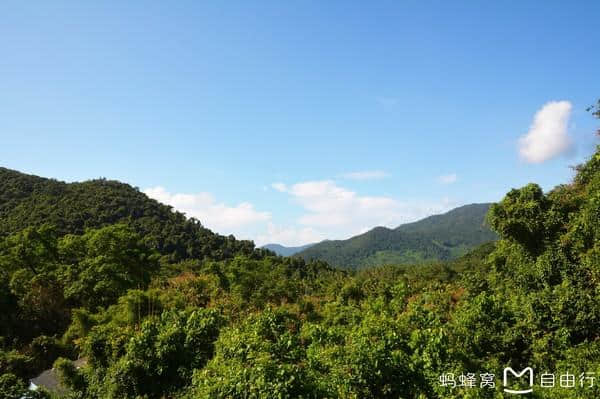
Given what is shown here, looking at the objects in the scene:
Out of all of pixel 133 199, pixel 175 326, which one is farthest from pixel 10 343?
pixel 133 199

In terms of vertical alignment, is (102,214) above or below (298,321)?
above

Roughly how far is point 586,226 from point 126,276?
65.1 ft

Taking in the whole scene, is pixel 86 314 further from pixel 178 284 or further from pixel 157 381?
pixel 157 381

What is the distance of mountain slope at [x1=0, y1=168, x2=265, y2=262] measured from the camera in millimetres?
39812

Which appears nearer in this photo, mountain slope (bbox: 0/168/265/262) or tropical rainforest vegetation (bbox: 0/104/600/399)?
tropical rainforest vegetation (bbox: 0/104/600/399)

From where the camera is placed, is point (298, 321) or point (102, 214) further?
point (102, 214)

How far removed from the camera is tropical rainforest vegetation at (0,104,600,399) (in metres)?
7.07

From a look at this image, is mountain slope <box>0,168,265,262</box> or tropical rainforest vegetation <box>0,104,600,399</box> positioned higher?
mountain slope <box>0,168,265,262</box>

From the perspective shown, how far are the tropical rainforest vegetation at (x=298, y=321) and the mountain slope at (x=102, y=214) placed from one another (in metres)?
17.5

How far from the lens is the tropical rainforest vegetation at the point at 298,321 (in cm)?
707

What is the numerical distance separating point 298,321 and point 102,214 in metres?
40.1

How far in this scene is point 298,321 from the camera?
15.8 meters

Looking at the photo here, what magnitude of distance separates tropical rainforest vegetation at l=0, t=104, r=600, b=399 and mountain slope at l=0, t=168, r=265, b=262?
17503 mm

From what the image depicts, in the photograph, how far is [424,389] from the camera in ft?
23.0
